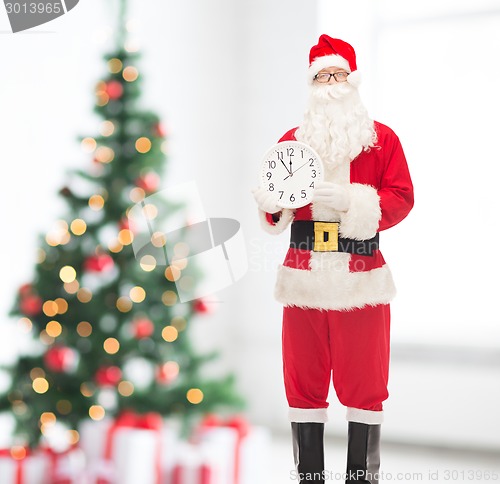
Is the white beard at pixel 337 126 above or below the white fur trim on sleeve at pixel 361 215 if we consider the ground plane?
above

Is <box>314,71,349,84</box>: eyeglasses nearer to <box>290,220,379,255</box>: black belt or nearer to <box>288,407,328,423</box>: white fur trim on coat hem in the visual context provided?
<box>290,220,379,255</box>: black belt

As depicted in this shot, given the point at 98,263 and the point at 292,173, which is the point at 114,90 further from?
the point at 292,173

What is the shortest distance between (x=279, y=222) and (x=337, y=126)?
192 mm

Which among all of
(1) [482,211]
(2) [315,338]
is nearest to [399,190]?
(2) [315,338]

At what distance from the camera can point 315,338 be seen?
125cm

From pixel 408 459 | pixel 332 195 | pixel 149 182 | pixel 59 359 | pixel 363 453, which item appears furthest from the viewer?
pixel 408 459

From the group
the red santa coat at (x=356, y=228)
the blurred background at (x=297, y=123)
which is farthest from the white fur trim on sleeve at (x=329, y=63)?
the blurred background at (x=297, y=123)

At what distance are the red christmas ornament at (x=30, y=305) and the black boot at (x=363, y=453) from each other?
1533mm

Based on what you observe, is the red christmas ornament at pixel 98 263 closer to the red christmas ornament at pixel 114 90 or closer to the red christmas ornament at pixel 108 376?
the red christmas ornament at pixel 108 376

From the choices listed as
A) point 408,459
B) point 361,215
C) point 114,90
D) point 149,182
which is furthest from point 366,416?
point 408,459

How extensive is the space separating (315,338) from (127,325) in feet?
4.67

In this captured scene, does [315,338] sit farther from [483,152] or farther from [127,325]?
[483,152]

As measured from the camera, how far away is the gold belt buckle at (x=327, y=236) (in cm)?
121

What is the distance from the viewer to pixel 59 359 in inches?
97.1
